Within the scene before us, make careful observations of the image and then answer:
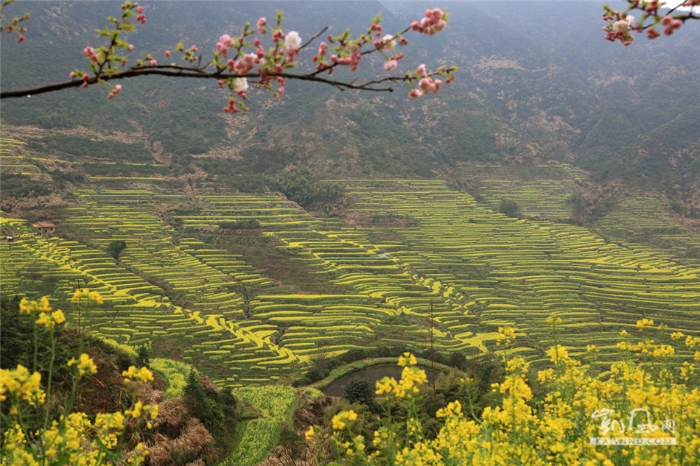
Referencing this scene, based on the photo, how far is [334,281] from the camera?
3023 centimetres

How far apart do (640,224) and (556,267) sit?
1577 cm

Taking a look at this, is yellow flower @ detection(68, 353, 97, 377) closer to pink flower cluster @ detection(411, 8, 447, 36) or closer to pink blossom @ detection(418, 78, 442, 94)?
pink blossom @ detection(418, 78, 442, 94)

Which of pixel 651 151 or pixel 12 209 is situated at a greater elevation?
pixel 651 151

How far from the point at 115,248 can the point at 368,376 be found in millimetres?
20459

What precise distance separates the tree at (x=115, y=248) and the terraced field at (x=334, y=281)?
0.44m

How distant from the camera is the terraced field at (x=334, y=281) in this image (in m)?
22.6

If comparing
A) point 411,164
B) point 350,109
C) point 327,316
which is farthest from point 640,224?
point 350,109

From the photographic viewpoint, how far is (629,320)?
2611 centimetres

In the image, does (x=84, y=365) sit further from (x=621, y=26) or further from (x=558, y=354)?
(x=621, y=26)

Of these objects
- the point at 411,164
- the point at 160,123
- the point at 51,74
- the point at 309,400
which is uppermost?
the point at 51,74

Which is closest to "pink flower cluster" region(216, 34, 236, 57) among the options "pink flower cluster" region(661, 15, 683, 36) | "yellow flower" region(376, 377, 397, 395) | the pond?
"yellow flower" region(376, 377, 397, 395)

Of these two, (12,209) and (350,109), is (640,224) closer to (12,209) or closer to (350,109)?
(350,109)

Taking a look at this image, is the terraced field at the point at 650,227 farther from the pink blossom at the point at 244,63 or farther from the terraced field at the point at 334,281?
Answer: the pink blossom at the point at 244,63

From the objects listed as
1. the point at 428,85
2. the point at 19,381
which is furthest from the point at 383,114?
the point at 19,381
